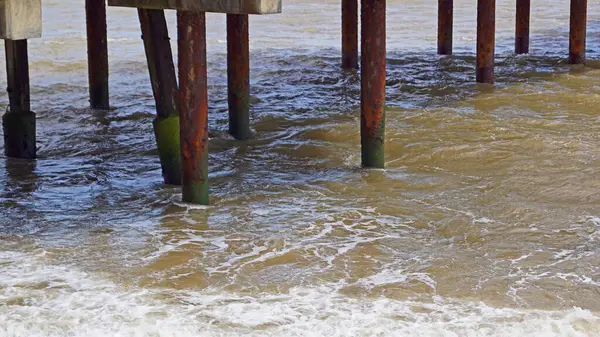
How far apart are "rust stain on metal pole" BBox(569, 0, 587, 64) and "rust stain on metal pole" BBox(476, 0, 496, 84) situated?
1.81 m

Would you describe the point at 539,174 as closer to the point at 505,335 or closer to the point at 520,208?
the point at 520,208

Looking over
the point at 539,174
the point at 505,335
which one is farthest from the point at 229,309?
the point at 539,174

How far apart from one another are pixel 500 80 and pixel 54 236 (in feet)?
23.4

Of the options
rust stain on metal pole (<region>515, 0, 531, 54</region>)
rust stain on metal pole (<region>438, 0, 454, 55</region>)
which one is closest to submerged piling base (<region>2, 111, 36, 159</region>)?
rust stain on metal pole (<region>438, 0, 454, 55</region>)

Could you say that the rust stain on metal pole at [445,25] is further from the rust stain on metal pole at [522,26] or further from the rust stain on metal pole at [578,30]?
the rust stain on metal pole at [578,30]

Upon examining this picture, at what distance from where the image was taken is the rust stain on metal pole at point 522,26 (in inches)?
563

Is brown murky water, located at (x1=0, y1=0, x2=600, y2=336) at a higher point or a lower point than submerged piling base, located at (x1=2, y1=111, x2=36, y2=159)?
lower

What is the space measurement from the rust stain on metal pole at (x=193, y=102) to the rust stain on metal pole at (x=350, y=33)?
6.31 m

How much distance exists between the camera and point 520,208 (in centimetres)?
684

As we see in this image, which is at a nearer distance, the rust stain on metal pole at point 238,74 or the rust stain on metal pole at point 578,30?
the rust stain on metal pole at point 238,74

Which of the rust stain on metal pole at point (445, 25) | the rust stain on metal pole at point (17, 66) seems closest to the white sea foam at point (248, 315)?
the rust stain on metal pole at point (17, 66)

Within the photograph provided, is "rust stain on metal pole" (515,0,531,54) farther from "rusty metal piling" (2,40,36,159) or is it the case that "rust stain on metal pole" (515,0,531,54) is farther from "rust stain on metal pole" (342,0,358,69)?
"rusty metal piling" (2,40,36,159)

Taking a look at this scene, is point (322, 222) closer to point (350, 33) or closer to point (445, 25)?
point (350, 33)

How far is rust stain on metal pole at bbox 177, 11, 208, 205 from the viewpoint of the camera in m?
6.54
